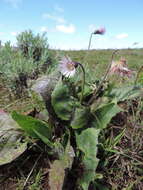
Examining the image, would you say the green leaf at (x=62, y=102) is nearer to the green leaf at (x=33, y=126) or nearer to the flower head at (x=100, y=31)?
the green leaf at (x=33, y=126)

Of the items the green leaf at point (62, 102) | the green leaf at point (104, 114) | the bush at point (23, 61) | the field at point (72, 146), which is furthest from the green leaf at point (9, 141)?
the bush at point (23, 61)

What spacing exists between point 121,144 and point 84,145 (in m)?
0.28

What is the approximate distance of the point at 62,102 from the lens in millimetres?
1204

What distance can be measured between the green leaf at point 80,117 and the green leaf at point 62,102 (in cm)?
4

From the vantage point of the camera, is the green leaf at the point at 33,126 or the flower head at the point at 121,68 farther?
the flower head at the point at 121,68

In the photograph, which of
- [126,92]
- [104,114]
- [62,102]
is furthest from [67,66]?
[126,92]

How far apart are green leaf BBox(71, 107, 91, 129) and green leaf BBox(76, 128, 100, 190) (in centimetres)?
9

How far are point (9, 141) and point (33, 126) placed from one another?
0.18 meters

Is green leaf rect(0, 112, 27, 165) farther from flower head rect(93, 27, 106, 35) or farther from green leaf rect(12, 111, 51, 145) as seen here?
flower head rect(93, 27, 106, 35)

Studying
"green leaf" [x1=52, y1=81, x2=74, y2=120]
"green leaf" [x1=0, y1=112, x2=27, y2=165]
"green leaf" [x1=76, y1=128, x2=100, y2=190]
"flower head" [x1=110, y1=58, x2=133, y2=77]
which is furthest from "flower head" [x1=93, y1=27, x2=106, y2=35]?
"green leaf" [x1=0, y1=112, x2=27, y2=165]

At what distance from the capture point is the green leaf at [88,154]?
1.03 metres

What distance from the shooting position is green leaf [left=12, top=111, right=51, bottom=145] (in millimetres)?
1103

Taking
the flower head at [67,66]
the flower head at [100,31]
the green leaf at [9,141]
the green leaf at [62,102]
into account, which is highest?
the flower head at [100,31]

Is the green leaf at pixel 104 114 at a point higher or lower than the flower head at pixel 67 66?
lower
